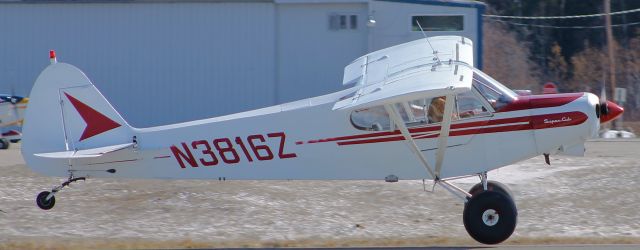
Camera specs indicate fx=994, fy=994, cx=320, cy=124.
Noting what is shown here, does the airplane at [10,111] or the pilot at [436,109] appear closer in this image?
the pilot at [436,109]

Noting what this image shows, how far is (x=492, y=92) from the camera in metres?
10.9

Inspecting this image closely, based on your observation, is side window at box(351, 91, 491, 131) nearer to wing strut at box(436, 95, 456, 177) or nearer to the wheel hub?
wing strut at box(436, 95, 456, 177)

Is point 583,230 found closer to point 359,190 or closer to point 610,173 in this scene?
point 610,173

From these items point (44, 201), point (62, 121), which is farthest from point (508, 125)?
point (44, 201)

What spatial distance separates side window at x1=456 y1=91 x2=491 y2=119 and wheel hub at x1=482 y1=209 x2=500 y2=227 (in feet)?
3.51

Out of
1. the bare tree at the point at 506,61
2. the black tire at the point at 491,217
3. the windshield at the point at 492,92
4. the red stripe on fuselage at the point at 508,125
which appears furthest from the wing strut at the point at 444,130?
the bare tree at the point at 506,61

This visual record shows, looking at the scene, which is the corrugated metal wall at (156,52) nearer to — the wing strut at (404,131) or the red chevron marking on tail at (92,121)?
the red chevron marking on tail at (92,121)

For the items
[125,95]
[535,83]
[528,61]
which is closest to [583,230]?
[125,95]

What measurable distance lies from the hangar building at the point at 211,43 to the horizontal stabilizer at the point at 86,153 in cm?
1313

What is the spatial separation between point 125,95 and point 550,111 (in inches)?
619

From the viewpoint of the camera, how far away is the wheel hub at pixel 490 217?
35.7 feet

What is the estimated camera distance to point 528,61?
40375 mm

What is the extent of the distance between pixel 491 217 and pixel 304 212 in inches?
168

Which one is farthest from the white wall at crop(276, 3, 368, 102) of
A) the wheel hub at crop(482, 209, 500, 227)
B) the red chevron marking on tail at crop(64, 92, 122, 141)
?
the wheel hub at crop(482, 209, 500, 227)
